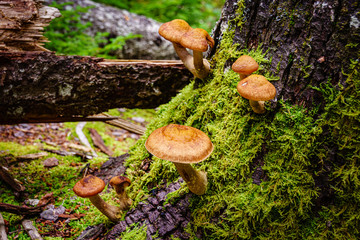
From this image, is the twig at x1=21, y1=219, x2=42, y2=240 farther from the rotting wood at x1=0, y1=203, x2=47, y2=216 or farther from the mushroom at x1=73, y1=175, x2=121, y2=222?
the mushroom at x1=73, y1=175, x2=121, y2=222

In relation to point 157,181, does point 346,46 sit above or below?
above

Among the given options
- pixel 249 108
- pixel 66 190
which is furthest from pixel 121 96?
pixel 249 108

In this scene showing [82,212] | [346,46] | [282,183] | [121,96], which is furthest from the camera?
[121,96]

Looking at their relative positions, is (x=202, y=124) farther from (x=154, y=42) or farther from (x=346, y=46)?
(x=154, y=42)

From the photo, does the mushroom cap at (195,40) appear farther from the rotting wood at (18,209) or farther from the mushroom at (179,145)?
the rotting wood at (18,209)

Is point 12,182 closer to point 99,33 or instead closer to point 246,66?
point 246,66

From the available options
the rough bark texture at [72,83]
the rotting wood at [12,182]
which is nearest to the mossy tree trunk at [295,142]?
the rough bark texture at [72,83]

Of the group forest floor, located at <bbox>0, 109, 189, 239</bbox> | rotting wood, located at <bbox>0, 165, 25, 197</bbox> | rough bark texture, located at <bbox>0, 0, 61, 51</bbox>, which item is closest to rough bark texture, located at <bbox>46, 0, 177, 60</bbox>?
forest floor, located at <bbox>0, 109, 189, 239</bbox>

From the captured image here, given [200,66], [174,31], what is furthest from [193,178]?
[174,31]
